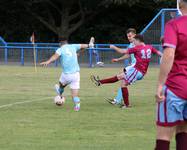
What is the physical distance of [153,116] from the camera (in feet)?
42.6

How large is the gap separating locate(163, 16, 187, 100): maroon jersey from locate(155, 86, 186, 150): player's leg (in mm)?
71

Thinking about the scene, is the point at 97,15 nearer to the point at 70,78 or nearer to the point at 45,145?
the point at 70,78

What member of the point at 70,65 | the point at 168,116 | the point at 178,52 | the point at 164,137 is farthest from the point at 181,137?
the point at 70,65

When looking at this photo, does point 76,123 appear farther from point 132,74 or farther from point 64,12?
point 64,12

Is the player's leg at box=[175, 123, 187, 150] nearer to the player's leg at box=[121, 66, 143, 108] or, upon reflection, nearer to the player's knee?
the player's knee

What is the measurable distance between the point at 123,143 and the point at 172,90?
308 centimetres

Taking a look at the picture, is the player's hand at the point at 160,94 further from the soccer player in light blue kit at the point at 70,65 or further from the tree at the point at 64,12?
the tree at the point at 64,12

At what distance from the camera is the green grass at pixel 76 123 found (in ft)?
31.0

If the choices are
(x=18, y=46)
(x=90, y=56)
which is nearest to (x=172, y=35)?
(x=90, y=56)

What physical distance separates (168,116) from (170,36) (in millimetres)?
866

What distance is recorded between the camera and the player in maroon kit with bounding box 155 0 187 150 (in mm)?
6426

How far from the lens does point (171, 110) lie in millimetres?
6637

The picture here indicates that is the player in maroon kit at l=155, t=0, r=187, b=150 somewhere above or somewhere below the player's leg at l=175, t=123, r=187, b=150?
above

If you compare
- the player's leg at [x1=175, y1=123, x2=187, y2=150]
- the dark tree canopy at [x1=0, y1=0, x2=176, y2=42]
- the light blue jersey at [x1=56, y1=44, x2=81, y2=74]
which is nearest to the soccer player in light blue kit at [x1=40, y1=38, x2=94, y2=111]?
the light blue jersey at [x1=56, y1=44, x2=81, y2=74]
